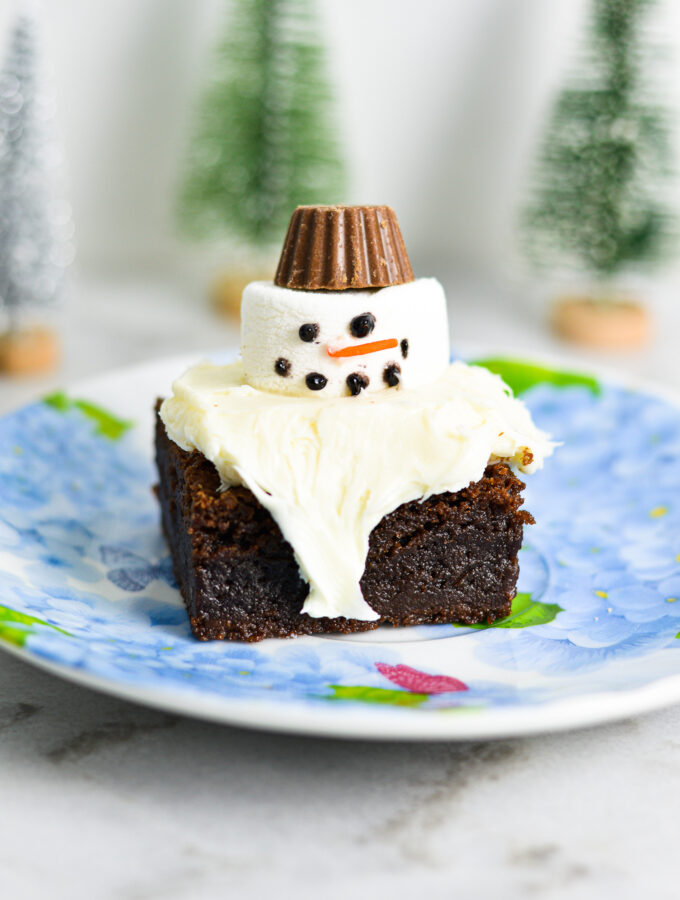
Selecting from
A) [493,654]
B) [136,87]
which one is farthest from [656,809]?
[136,87]

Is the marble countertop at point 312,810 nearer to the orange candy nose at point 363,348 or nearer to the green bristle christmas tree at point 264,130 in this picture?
the orange candy nose at point 363,348

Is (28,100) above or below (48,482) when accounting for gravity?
above

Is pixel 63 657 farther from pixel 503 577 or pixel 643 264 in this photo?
pixel 643 264

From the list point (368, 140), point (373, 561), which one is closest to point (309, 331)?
point (373, 561)

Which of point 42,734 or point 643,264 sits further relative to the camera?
point 643,264

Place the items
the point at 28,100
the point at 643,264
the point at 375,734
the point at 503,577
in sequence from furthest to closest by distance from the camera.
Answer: the point at 643,264
the point at 28,100
the point at 503,577
the point at 375,734

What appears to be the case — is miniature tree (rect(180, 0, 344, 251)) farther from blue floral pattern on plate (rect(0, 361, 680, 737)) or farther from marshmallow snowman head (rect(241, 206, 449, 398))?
marshmallow snowman head (rect(241, 206, 449, 398))

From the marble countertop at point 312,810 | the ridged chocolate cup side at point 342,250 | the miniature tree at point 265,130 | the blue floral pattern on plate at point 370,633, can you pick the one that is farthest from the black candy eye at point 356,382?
the miniature tree at point 265,130
